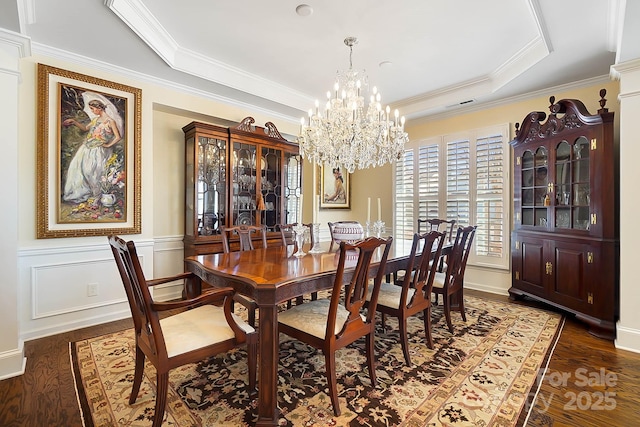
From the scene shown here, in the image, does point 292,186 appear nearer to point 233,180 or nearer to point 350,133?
point 233,180

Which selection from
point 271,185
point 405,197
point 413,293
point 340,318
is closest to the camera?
point 340,318

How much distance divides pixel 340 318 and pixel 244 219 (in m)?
2.51

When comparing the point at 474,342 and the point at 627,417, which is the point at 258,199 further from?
the point at 627,417

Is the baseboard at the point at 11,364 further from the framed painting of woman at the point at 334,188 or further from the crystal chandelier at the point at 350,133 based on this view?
the framed painting of woman at the point at 334,188

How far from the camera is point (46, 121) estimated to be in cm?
274

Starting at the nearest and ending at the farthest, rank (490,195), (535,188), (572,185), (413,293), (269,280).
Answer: (269,280)
(413,293)
(572,185)
(535,188)
(490,195)

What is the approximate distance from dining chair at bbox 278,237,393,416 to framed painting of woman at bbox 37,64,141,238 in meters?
2.36

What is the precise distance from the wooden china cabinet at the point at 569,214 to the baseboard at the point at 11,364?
15.9ft

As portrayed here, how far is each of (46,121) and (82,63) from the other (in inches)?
27.1

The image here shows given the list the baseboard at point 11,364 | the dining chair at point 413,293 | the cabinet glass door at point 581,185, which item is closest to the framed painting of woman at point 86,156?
the baseboard at point 11,364

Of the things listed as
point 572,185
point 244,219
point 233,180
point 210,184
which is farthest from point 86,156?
point 572,185

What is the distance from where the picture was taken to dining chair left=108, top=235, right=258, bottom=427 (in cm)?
149

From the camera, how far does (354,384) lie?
2.02 m

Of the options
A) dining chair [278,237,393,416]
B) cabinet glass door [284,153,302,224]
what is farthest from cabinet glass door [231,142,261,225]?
dining chair [278,237,393,416]
